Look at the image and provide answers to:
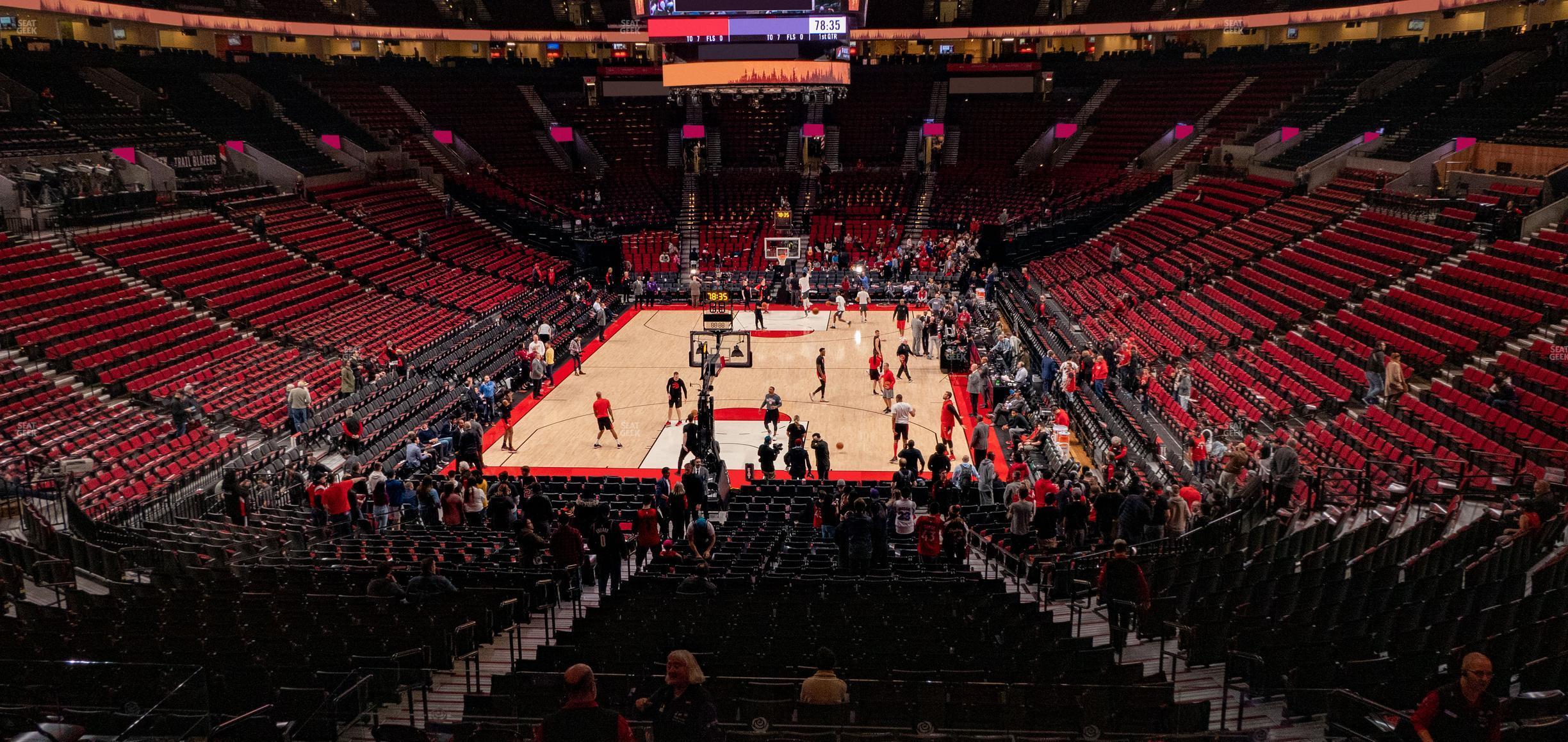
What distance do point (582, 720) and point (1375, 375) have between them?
54.8 feet

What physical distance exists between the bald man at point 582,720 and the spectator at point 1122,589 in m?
5.65

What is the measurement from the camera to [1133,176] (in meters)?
41.1

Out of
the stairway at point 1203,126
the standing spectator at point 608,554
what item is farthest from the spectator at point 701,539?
the stairway at point 1203,126

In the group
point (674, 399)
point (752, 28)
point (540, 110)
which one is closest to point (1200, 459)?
point (674, 399)

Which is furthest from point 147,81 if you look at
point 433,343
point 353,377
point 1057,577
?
point 1057,577

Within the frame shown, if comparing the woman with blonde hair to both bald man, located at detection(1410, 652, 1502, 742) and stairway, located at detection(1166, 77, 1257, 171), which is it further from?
stairway, located at detection(1166, 77, 1257, 171)

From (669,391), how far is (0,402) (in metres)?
11.5

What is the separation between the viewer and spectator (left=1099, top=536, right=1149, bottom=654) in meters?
9.16

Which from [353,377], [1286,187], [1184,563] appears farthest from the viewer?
[1286,187]

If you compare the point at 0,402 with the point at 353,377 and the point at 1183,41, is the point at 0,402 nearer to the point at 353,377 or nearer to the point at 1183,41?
the point at 353,377

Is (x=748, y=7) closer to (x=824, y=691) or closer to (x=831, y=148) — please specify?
(x=831, y=148)

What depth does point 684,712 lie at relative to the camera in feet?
16.8

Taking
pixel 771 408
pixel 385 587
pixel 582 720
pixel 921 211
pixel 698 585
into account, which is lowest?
pixel 771 408

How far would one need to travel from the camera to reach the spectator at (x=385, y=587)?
31.6 ft
